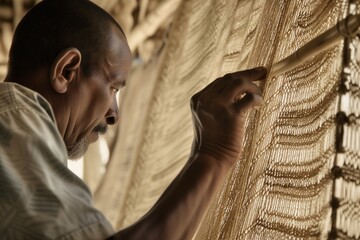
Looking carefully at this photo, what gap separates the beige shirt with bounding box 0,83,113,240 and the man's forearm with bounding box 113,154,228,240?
2.1 inches

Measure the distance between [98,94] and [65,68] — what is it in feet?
0.22

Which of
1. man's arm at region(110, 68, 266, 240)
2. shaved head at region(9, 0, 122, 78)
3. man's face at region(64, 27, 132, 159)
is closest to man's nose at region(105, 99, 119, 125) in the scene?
man's face at region(64, 27, 132, 159)

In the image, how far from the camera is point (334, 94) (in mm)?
996

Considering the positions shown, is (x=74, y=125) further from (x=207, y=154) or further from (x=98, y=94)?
(x=207, y=154)

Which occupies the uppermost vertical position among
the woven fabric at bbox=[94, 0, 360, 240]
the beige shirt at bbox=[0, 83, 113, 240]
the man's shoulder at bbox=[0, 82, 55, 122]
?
the woven fabric at bbox=[94, 0, 360, 240]

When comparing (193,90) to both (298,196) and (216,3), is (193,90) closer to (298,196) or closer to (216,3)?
(216,3)

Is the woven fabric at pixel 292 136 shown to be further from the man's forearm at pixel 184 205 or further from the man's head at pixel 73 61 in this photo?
the man's head at pixel 73 61

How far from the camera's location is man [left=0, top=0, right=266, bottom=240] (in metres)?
1.00

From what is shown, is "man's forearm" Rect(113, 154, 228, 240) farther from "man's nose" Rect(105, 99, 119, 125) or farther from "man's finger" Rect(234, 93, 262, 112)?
"man's nose" Rect(105, 99, 119, 125)

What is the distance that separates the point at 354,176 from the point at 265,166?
0.93 ft

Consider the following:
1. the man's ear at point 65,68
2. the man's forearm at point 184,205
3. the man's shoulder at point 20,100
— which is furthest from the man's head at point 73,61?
the man's forearm at point 184,205

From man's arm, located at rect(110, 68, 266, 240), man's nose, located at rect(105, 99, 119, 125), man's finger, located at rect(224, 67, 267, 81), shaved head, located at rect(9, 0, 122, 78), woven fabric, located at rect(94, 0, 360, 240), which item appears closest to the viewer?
woven fabric, located at rect(94, 0, 360, 240)

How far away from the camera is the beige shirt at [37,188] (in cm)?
99

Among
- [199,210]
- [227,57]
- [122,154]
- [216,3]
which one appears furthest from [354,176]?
[122,154]
